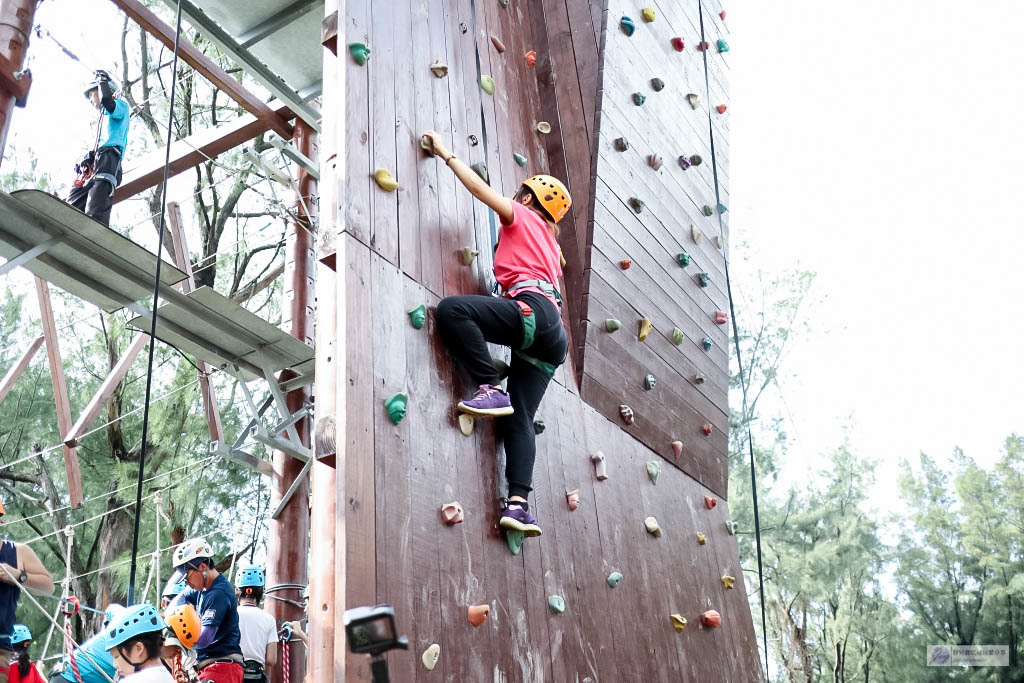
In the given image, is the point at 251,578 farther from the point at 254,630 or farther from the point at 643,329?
the point at 643,329

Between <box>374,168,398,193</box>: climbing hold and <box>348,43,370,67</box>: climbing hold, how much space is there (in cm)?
38

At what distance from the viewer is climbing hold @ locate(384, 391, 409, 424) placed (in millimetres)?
2760

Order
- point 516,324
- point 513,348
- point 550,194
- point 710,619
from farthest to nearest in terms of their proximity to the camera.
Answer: point 710,619 < point 550,194 < point 513,348 < point 516,324

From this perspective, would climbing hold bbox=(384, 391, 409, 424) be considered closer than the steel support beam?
Yes

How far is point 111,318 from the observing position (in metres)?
11.3

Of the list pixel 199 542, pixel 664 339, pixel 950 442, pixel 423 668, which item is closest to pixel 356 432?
pixel 423 668

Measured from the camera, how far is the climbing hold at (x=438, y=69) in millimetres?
3654

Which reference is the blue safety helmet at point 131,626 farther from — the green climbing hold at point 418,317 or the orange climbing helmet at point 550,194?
the orange climbing helmet at point 550,194

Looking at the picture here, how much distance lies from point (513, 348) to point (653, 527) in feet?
4.31

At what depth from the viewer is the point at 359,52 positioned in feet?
10.4

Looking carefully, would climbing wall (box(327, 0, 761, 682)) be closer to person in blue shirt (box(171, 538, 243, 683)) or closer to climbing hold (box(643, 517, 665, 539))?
climbing hold (box(643, 517, 665, 539))

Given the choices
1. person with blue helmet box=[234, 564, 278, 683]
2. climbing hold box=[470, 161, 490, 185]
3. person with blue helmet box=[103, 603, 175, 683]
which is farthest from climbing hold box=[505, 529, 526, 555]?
person with blue helmet box=[234, 564, 278, 683]

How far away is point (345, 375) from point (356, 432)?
0.16 metres

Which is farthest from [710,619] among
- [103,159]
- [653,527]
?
[103,159]
